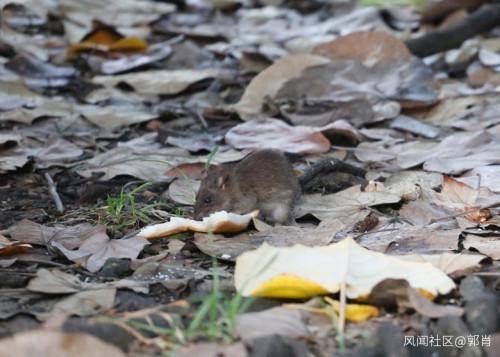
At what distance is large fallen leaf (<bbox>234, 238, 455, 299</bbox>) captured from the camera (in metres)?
2.10

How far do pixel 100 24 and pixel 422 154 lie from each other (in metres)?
3.03

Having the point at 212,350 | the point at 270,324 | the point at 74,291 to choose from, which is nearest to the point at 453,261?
the point at 270,324

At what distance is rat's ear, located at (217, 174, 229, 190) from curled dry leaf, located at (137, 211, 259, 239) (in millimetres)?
401

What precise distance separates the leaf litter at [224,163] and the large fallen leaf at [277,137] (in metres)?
0.01

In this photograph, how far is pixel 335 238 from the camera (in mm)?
2809

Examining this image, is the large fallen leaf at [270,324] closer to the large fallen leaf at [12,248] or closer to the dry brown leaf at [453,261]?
the dry brown leaf at [453,261]

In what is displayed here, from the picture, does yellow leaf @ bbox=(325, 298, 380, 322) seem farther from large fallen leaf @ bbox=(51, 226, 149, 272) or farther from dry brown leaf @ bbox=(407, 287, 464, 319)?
large fallen leaf @ bbox=(51, 226, 149, 272)

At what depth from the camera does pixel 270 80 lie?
4766 millimetres

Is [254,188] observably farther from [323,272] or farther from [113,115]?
[113,115]

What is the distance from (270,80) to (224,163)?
104cm

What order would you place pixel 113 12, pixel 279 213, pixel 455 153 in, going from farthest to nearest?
pixel 113 12 < pixel 455 153 < pixel 279 213

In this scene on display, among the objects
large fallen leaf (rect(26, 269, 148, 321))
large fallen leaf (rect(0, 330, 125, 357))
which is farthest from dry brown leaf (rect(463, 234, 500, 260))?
large fallen leaf (rect(0, 330, 125, 357))

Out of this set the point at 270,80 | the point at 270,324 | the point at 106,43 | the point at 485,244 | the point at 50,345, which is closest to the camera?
the point at 50,345

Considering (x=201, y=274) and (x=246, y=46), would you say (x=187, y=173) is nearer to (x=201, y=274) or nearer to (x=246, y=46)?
(x=201, y=274)
